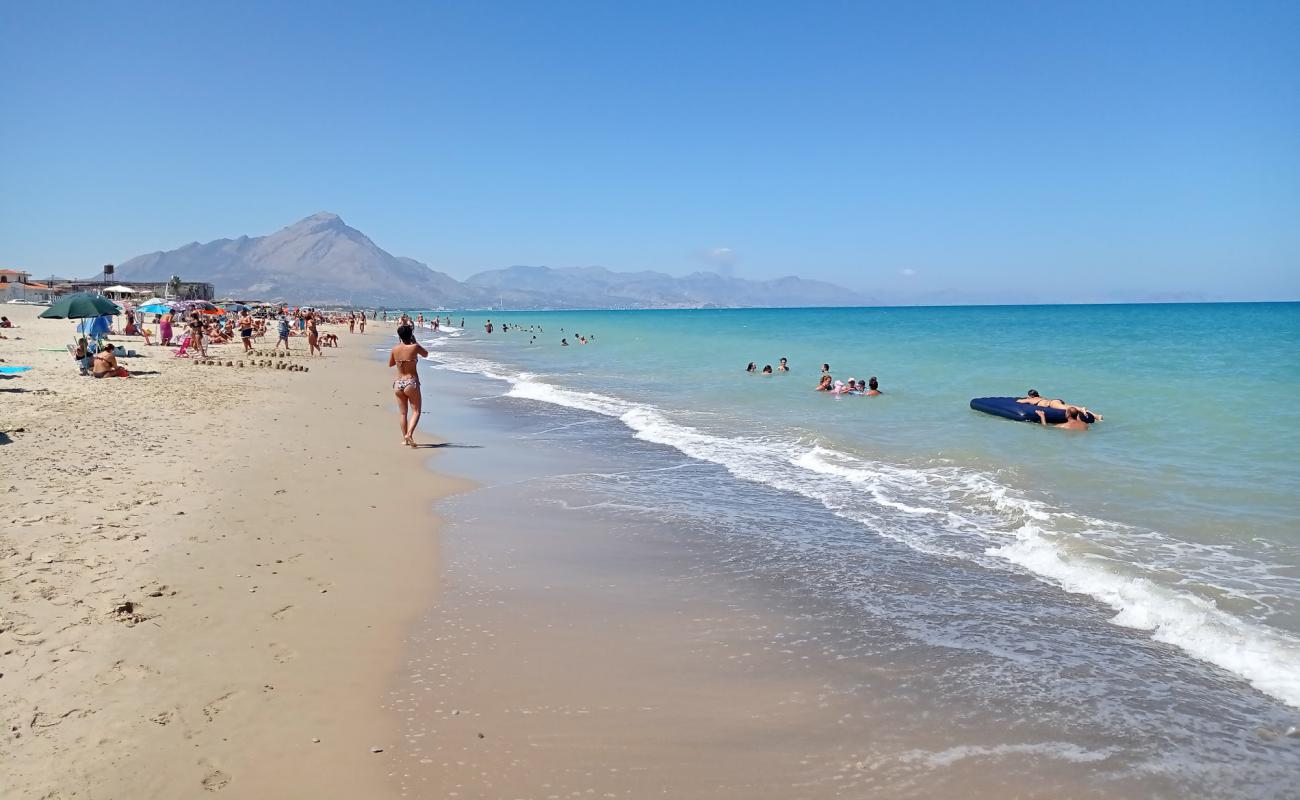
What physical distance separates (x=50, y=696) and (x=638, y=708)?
3.01m

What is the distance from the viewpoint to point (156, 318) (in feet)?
164

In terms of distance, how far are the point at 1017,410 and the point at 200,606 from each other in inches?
610

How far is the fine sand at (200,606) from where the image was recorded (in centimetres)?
349

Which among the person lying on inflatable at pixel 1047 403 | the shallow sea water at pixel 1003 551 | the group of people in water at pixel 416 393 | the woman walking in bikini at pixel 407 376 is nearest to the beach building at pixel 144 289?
the shallow sea water at pixel 1003 551

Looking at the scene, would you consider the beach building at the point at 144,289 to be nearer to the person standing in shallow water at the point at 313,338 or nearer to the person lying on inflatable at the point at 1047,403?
the person standing in shallow water at the point at 313,338

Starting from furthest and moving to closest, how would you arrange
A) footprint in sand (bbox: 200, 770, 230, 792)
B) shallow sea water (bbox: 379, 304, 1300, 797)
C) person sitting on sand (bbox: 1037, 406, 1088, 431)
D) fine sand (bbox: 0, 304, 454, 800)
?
person sitting on sand (bbox: 1037, 406, 1088, 431)
shallow sea water (bbox: 379, 304, 1300, 797)
fine sand (bbox: 0, 304, 454, 800)
footprint in sand (bbox: 200, 770, 230, 792)

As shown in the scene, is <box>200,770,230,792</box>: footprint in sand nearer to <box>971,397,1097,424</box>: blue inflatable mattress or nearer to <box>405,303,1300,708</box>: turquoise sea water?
<box>405,303,1300,708</box>: turquoise sea water

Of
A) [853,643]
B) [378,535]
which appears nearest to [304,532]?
[378,535]

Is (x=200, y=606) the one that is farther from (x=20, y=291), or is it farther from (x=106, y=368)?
(x=20, y=291)

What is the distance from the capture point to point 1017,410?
16141mm

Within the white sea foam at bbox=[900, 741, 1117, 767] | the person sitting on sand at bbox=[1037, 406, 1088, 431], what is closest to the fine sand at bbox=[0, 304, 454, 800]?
the white sea foam at bbox=[900, 741, 1117, 767]

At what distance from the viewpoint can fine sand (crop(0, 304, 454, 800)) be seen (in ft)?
11.5

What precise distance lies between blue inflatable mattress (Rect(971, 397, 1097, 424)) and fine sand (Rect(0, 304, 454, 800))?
1215 centimetres

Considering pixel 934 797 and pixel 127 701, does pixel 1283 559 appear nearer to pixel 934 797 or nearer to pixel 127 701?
pixel 934 797
